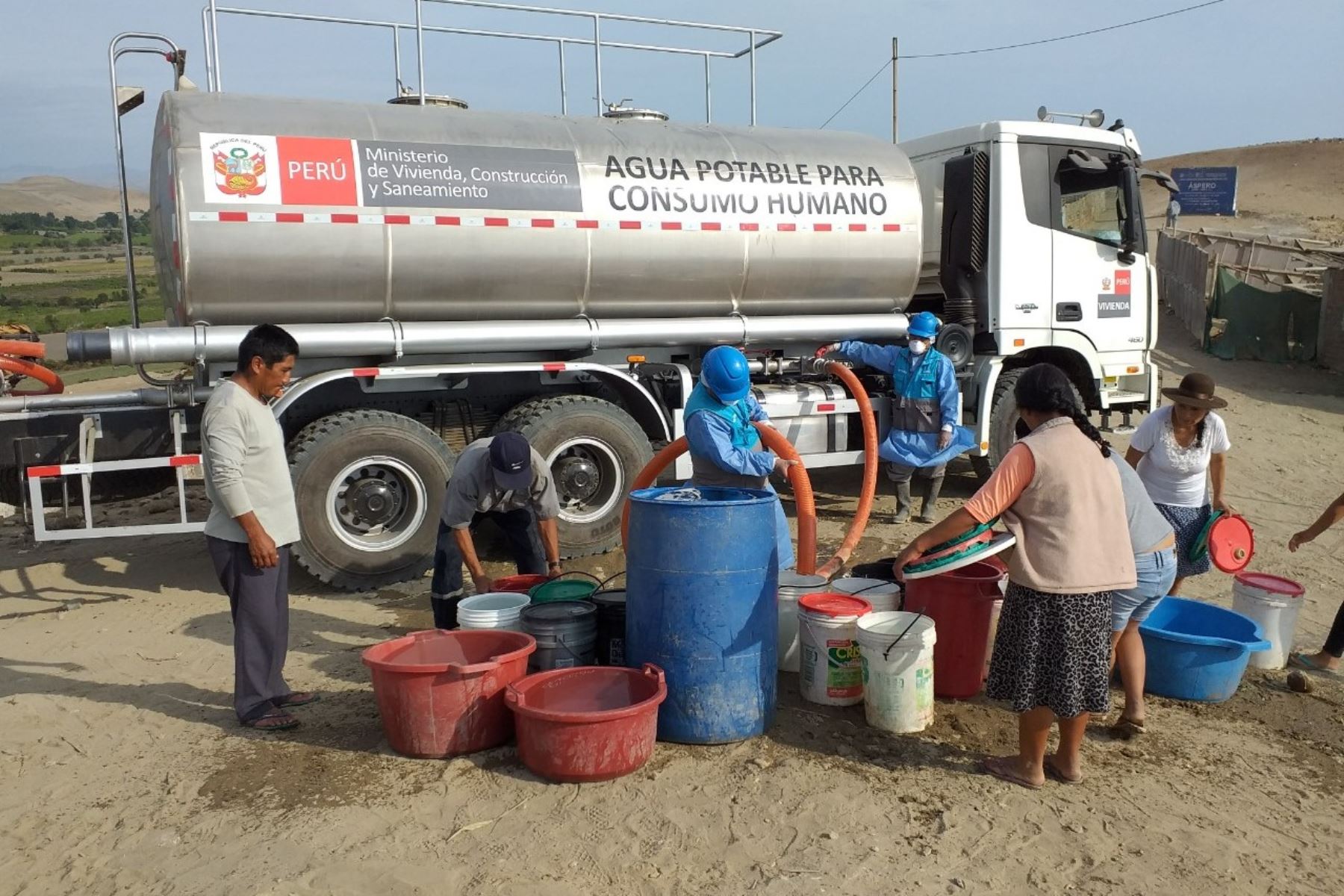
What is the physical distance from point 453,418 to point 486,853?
14.2 ft

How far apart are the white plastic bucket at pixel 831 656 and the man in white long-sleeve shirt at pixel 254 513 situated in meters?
2.36

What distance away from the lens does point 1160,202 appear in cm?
5512

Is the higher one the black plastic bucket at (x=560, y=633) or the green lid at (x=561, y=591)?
the green lid at (x=561, y=591)

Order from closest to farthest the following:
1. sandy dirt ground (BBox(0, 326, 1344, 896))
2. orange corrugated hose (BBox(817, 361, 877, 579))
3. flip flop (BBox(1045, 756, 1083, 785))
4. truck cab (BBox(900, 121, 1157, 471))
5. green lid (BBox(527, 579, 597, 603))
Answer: sandy dirt ground (BBox(0, 326, 1344, 896)) → flip flop (BBox(1045, 756, 1083, 785)) → green lid (BBox(527, 579, 597, 603)) → orange corrugated hose (BBox(817, 361, 877, 579)) → truck cab (BBox(900, 121, 1157, 471))

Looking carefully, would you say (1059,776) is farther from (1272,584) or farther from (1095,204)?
(1095,204)

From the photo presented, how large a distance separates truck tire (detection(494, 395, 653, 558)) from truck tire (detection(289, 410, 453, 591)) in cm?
66

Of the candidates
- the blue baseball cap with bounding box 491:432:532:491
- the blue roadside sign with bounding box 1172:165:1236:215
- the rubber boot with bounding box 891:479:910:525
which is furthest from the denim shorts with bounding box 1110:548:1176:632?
the blue roadside sign with bounding box 1172:165:1236:215

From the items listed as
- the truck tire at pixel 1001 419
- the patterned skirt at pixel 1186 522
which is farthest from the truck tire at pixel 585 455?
the patterned skirt at pixel 1186 522

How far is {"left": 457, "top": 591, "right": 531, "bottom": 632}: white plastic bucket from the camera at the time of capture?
4891 millimetres

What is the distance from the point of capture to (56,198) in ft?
447

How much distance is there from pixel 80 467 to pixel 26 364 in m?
1.86

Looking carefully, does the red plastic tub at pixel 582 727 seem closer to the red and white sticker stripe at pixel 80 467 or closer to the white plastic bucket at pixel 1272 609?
the white plastic bucket at pixel 1272 609

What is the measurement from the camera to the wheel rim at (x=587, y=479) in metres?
7.56

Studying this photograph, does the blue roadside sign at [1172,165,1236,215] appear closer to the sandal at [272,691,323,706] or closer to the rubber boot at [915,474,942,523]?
the rubber boot at [915,474,942,523]
